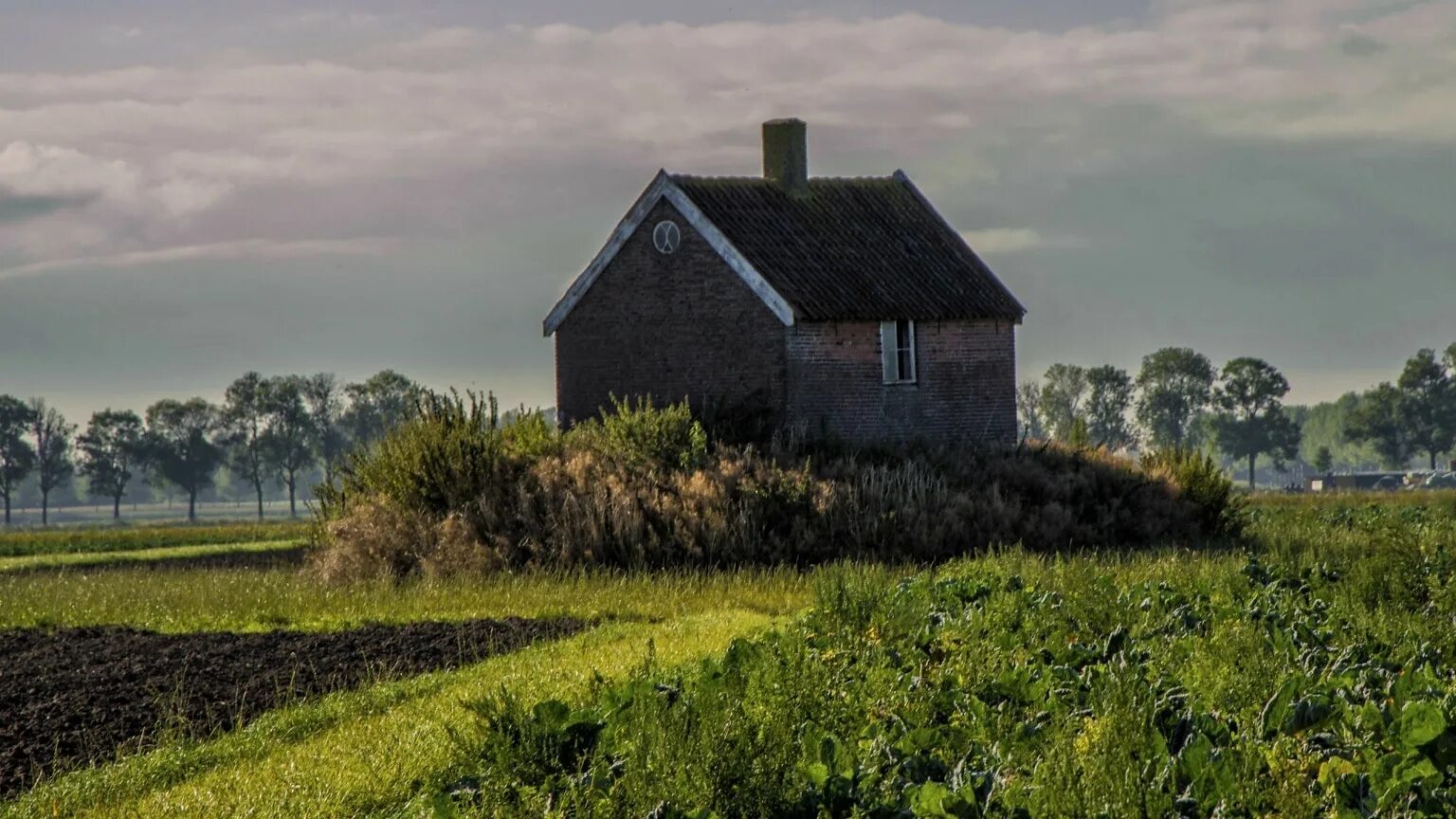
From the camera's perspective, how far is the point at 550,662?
14.5 metres

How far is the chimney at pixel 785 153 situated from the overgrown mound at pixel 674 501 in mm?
9447

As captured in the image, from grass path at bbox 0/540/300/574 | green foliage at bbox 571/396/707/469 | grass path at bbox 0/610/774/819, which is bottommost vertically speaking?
grass path at bbox 0/610/774/819

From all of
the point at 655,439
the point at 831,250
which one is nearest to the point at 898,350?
the point at 831,250

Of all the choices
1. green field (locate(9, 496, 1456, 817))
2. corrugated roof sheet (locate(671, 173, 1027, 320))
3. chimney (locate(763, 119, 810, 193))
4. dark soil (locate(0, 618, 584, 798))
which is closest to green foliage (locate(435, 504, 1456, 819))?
green field (locate(9, 496, 1456, 817))

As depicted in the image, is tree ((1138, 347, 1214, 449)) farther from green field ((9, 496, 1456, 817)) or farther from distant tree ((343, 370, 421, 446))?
green field ((9, 496, 1456, 817))

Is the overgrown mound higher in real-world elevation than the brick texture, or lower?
lower

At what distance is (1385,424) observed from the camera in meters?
120

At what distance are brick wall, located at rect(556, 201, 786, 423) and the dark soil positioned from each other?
15.9 meters

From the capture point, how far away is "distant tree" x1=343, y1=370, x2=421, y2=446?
117m

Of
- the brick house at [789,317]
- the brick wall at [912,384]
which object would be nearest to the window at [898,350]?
the brick house at [789,317]

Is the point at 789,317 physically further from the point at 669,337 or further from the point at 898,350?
the point at 898,350

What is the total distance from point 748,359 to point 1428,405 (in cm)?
9935

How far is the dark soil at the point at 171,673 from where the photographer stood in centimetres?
1223

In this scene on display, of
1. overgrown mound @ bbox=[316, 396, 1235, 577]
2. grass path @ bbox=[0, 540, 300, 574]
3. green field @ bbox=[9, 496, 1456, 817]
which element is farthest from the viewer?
grass path @ bbox=[0, 540, 300, 574]
